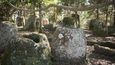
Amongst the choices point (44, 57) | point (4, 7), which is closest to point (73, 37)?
point (44, 57)

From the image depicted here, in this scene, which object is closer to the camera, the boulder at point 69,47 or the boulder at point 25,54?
the boulder at point 25,54

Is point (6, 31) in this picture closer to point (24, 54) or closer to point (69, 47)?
point (69, 47)

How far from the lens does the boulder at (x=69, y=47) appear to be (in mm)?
9289

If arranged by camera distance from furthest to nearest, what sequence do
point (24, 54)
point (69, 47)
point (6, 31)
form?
point (6, 31) → point (69, 47) → point (24, 54)

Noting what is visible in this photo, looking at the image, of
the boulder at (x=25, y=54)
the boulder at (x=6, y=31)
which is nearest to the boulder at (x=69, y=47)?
the boulder at (x=25, y=54)

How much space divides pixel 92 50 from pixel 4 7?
27.8 feet

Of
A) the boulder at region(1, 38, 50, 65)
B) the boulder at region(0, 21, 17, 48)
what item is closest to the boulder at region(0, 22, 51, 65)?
the boulder at region(1, 38, 50, 65)

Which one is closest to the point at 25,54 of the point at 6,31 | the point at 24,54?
the point at 24,54

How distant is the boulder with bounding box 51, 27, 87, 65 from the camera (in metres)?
9.29

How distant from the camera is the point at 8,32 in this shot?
11.8 metres

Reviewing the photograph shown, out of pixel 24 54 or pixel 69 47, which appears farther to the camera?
pixel 69 47

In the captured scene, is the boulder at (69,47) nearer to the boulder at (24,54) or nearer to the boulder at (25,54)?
the boulder at (25,54)

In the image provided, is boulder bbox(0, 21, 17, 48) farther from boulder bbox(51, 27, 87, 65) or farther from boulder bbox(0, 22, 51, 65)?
boulder bbox(0, 22, 51, 65)

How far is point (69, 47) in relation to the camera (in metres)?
9.41
